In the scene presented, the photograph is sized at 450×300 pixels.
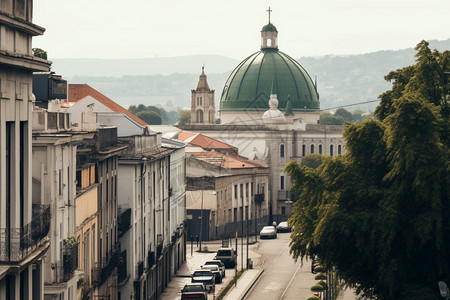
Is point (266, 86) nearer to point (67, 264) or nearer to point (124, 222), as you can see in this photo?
point (124, 222)

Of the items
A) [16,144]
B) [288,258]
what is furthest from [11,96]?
[288,258]

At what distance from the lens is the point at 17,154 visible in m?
28.2

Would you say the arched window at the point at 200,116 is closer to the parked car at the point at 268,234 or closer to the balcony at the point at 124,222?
the parked car at the point at 268,234

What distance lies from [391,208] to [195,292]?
2254 cm

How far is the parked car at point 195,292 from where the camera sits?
63.4m

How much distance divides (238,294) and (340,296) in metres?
5.77

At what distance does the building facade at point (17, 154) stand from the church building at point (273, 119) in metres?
129

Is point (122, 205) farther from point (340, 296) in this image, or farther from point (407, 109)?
point (407, 109)

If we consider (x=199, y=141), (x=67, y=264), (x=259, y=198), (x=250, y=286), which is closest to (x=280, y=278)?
(x=250, y=286)

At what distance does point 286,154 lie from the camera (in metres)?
174

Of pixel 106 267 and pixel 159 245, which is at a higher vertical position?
pixel 106 267

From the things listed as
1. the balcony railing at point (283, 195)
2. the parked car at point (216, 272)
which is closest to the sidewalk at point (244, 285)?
the parked car at point (216, 272)

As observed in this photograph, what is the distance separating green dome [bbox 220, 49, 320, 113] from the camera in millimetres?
189250

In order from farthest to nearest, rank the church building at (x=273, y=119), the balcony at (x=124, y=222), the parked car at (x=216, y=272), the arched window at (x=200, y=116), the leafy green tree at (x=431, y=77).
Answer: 1. the arched window at (x=200, y=116)
2. the church building at (x=273, y=119)
3. the parked car at (x=216, y=272)
4. the balcony at (x=124, y=222)
5. the leafy green tree at (x=431, y=77)
